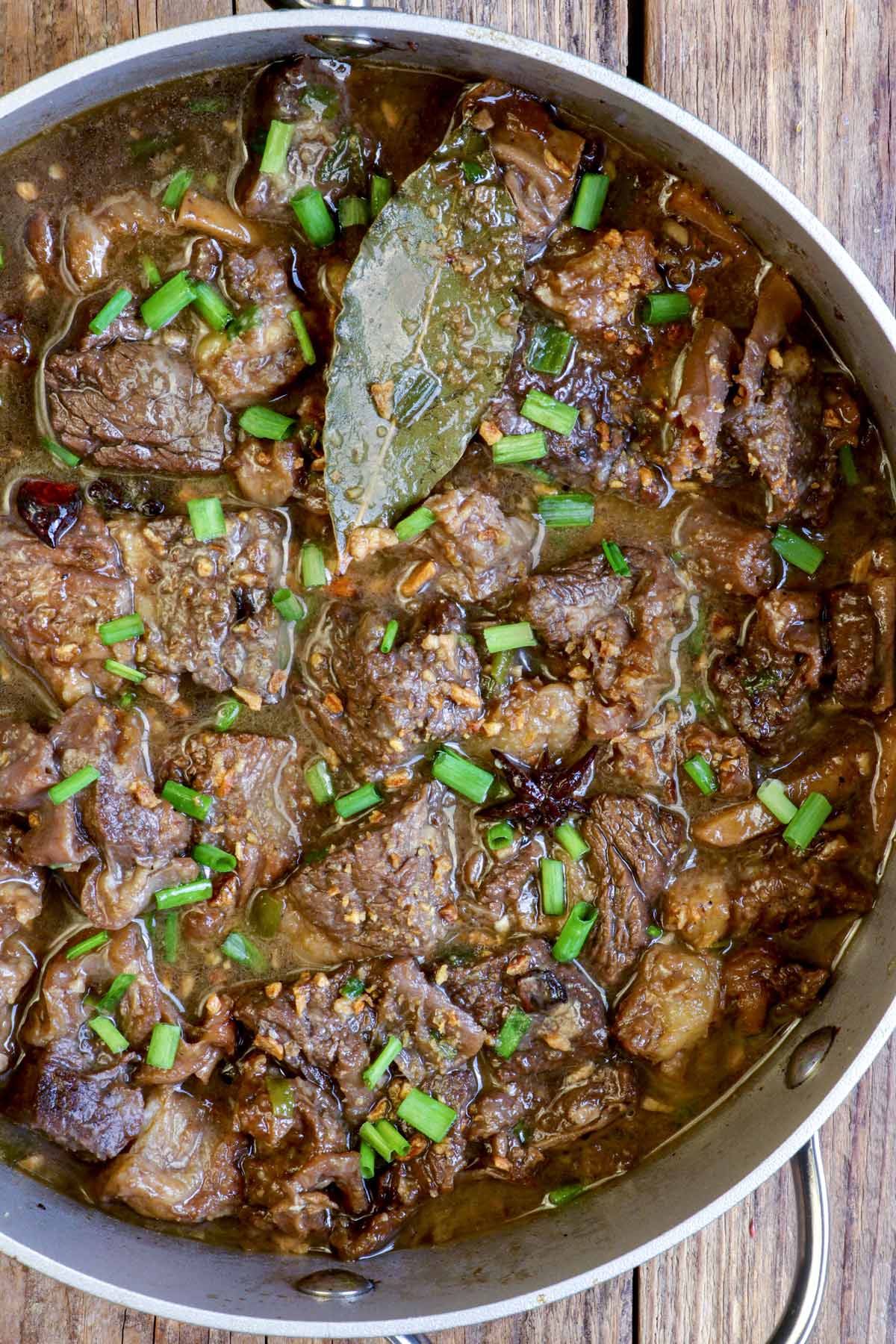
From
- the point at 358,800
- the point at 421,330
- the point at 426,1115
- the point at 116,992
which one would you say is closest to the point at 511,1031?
the point at 426,1115

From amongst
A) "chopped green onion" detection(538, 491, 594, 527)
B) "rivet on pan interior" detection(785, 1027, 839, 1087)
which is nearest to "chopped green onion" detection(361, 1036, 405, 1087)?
"rivet on pan interior" detection(785, 1027, 839, 1087)

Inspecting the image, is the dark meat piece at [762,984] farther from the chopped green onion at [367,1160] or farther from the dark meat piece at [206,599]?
the dark meat piece at [206,599]

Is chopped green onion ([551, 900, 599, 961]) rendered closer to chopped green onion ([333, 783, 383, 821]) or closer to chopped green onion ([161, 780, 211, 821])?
chopped green onion ([333, 783, 383, 821])

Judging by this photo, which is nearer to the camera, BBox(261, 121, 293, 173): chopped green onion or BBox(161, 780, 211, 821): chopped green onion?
BBox(261, 121, 293, 173): chopped green onion

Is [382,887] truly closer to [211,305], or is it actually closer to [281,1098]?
[281,1098]

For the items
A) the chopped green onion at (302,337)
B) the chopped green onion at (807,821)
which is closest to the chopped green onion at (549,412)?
the chopped green onion at (302,337)
